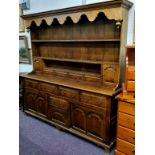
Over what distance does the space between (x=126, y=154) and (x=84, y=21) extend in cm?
189

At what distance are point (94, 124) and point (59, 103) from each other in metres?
0.65

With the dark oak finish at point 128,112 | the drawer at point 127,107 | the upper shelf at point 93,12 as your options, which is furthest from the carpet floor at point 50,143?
the upper shelf at point 93,12

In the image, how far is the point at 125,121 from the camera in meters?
1.89

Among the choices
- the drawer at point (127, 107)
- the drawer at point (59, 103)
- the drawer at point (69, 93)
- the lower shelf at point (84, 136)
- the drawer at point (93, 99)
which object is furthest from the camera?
the drawer at point (59, 103)

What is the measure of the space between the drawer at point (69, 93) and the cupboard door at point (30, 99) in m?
0.63

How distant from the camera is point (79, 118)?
2447 millimetres

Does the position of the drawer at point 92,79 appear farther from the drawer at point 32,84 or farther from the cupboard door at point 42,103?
the drawer at point 32,84

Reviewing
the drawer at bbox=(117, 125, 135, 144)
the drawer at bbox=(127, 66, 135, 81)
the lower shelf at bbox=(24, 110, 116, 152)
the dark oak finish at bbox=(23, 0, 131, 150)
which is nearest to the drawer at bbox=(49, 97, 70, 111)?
the dark oak finish at bbox=(23, 0, 131, 150)

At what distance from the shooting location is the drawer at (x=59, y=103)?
101 inches

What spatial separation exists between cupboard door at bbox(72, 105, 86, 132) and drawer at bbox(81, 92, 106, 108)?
174 millimetres

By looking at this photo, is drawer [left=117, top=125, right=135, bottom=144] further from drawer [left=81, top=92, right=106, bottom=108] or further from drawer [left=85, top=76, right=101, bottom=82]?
drawer [left=85, top=76, right=101, bottom=82]

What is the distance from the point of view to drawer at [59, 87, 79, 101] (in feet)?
7.86
